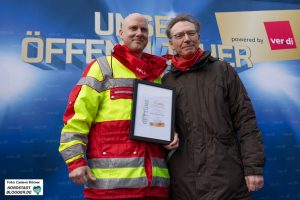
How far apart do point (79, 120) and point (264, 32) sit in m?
2.01

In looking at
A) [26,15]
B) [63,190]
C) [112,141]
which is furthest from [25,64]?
[112,141]

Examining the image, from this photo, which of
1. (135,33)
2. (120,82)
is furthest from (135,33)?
(120,82)

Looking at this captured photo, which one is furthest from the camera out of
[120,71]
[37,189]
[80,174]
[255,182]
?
[37,189]

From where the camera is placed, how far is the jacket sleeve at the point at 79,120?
154 cm

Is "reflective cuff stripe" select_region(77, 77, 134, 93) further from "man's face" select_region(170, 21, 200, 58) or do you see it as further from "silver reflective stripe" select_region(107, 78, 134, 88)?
"man's face" select_region(170, 21, 200, 58)

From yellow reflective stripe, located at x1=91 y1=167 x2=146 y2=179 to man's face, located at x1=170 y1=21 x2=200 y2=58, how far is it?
73cm

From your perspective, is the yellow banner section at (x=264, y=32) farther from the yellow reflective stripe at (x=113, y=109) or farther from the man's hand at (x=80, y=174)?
the man's hand at (x=80, y=174)

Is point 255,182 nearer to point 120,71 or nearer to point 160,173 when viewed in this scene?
point 160,173

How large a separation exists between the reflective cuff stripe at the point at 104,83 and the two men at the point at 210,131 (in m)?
0.32

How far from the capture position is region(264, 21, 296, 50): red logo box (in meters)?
2.88

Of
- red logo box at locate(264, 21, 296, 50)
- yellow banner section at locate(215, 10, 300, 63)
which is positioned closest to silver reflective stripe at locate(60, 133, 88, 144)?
yellow banner section at locate(215, 10, 300, 63)

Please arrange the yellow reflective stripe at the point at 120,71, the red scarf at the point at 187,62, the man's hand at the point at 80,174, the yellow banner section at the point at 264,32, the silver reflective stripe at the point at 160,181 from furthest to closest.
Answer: the yellow banner section at the point at 264,32 → the red scarf at the point at 187,62 → the yellow reflective stripe at the point at 120,71 → the silver reflective stripe at the point at 160,181 → the man's hand at the point at 80,174

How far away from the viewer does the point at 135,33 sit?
5.98 feet

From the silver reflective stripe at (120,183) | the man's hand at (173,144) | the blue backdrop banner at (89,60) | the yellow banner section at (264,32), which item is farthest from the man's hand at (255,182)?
the yellow banner section at (264,32)
